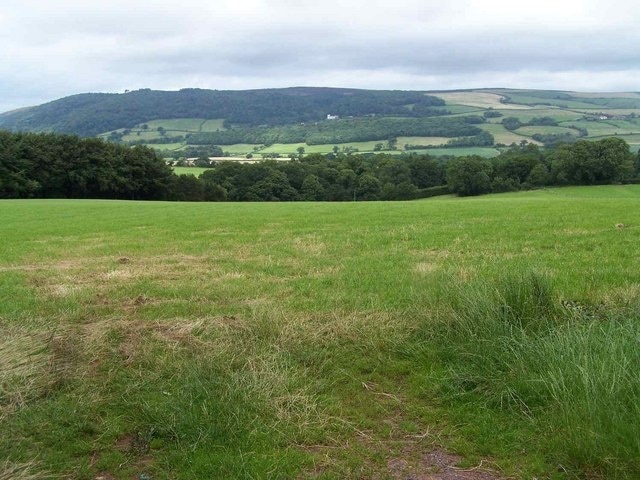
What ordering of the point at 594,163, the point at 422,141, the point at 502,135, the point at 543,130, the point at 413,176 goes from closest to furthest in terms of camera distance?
1. the point at 594,163
2. the point at 413,176
3. the point at 502,135
4. the point at 543,130
5. the point at 422,141

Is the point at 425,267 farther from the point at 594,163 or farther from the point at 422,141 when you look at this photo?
the point at 422,141

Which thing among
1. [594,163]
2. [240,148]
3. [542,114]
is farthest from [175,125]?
[594,163]

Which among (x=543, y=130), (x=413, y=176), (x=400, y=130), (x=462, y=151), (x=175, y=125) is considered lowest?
(x=413, y=176)

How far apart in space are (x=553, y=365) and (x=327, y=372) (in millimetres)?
2509

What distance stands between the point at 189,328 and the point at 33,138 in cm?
8062

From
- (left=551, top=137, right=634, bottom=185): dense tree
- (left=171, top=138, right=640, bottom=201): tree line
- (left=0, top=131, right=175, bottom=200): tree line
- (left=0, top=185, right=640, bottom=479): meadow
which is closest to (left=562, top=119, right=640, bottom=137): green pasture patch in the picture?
(left=171, top=138, right=640, bottom=201): tree line

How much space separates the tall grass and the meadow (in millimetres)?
21

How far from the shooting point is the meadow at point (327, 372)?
190 inches

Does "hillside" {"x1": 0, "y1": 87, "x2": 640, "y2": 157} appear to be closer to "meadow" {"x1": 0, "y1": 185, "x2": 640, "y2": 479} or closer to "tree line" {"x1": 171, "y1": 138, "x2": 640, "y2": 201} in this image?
"tree line" {"x1": 171, "y1": 138, "x2": 640, "y2": 201}

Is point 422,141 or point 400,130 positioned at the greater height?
point 400,130

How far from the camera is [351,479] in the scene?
456cm

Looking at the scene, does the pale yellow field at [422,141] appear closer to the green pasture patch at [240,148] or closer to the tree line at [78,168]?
the green pasture patch at [240,148]

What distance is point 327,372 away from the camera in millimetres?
6621

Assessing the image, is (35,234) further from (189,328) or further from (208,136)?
(208,136)
